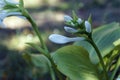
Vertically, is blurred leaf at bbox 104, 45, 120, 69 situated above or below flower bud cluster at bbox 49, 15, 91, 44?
below

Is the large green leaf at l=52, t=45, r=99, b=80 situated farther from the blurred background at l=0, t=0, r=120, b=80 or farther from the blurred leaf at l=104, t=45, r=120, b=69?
the blurred background at l=0, t=0, r=120, b=80

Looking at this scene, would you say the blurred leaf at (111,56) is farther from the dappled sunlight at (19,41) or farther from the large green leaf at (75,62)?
the dappled sunlight at (19,41)

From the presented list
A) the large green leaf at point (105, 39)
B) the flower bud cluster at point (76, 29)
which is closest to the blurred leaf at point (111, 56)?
the large green leaf at point (105, 39)

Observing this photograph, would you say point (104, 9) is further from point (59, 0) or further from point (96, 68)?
point (96, 68)

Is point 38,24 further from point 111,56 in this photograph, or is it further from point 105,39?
point 111,56

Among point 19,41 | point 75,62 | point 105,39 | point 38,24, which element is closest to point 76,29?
point 75,62

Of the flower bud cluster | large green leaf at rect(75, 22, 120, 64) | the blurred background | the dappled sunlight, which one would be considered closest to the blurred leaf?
large green leaf at rect(75, 22, 120, 64)

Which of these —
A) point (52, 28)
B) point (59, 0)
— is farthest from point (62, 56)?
point (59, 0)
